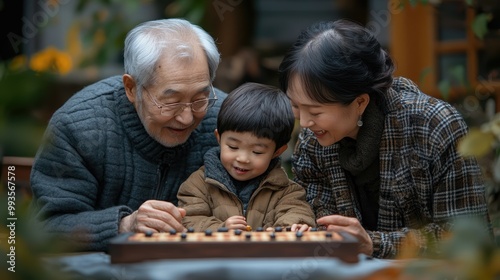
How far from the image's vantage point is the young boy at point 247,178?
246cm

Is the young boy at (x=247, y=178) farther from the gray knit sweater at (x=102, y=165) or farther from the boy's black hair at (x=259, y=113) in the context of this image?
the gray knit sweater at (x=102, y=165)

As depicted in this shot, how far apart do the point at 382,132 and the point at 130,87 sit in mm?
859

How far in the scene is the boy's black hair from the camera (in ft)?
8.06

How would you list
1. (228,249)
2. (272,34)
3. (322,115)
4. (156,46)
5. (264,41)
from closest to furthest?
(228,249), (322,115), (156,46), (264,41), (272,34)

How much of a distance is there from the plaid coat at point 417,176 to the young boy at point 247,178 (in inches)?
9.4

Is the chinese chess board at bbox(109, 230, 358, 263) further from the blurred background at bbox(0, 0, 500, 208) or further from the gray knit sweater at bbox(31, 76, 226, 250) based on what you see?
the gray knit sweater at bbox(31, 76, 226, 250)

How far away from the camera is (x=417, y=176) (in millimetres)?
Answer: 2486

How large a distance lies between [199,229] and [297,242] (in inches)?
25.9

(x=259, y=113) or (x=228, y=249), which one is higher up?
(x=259, y=113)

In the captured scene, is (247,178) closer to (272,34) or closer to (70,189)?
(70,189)

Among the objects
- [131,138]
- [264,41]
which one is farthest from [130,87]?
[264,41]

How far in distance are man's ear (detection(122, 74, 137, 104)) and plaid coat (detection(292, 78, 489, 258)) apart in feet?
2.30

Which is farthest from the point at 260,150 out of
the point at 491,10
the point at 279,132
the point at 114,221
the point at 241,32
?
the point at 241,32

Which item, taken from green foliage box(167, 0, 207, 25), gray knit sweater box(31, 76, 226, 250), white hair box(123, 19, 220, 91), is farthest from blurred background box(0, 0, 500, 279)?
white hair box(123, 19, 220, 91)
